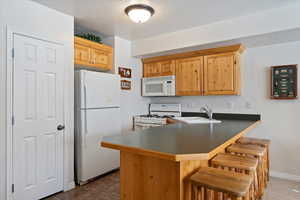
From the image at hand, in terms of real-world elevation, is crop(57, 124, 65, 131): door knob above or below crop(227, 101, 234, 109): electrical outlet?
below

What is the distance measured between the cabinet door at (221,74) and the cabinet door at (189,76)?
11 cm

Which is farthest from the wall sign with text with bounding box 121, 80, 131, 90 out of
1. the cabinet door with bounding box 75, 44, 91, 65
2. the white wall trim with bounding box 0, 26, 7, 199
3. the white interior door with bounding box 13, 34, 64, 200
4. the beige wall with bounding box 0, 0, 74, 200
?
the white wall trim with bounding box 0, 26, 7, 199

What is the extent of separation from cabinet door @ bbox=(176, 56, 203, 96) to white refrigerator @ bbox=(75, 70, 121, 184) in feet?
4.15

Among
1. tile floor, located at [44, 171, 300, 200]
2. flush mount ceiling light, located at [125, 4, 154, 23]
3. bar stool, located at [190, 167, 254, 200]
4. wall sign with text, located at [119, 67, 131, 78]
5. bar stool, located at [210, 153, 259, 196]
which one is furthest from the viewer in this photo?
wall sign with text, located at [119, 67, 131, 78]

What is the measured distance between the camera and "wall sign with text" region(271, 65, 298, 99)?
2.90 m

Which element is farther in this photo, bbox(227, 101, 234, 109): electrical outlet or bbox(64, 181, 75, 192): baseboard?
bbox(227, 101, 234, 109): electrical outlet

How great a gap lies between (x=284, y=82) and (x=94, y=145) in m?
3.07

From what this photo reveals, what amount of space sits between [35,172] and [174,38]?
9.46 feet

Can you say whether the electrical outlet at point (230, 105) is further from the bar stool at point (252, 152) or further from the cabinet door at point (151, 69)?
the cabinet door at point (151, 69)

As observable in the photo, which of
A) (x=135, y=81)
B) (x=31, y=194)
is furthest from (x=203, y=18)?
(x=31, y=194)

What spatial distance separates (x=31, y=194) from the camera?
230 cm

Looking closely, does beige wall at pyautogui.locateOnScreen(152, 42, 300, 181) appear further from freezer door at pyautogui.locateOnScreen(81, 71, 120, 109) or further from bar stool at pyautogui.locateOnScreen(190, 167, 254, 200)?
bar stool at pyautogui.locateOnScreen(190, 167, 254, 200)

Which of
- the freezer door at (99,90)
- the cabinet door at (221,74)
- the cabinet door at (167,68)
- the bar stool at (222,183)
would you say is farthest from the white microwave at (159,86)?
the bar stool at (222,183)

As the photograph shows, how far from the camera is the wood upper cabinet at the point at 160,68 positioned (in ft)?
12.7
